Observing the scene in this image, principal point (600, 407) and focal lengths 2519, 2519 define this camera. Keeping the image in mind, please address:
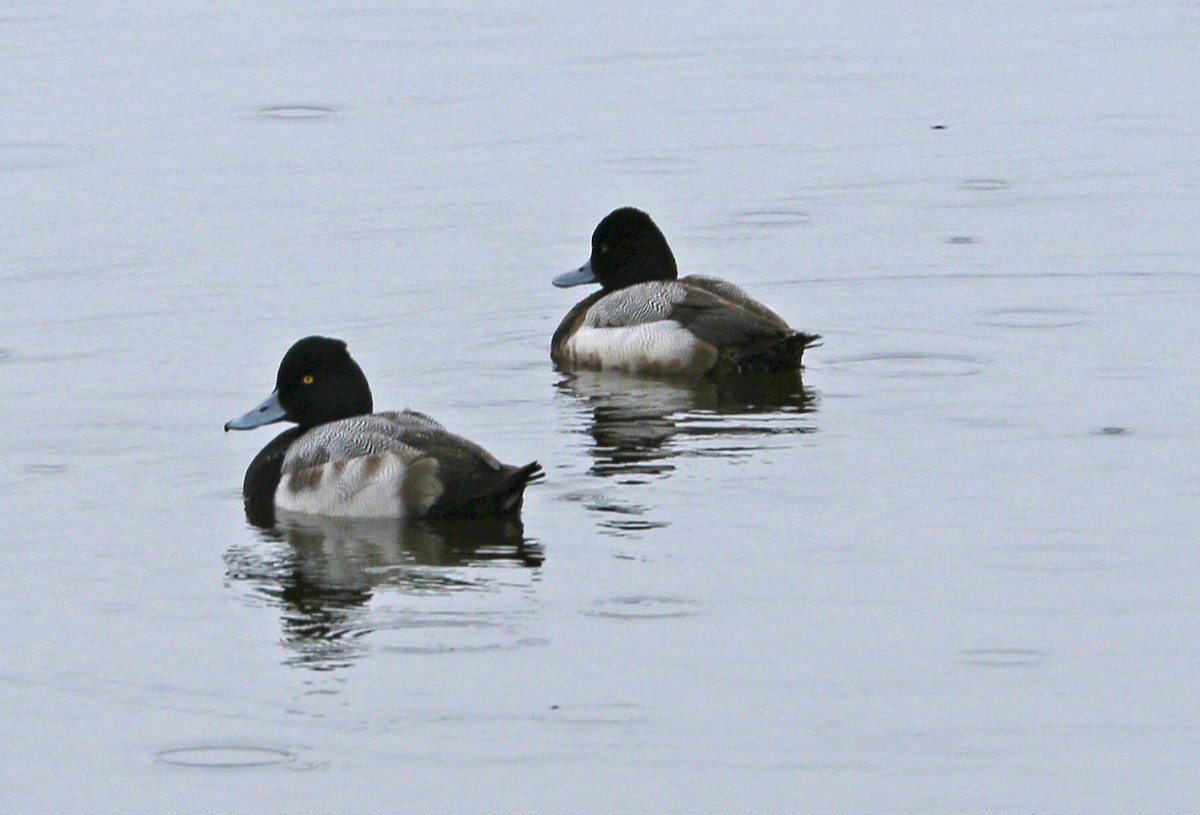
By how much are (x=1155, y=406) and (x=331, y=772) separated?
6053mm

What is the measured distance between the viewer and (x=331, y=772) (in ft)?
24.7

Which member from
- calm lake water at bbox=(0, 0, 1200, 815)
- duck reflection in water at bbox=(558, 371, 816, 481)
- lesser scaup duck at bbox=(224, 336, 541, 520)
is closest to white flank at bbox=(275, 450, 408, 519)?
lesser scaup duck at bbox=(224, 336, 541, 520)

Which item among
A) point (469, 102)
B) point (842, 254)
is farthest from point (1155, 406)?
point (469, 102)

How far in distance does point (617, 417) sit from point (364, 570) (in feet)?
10.5

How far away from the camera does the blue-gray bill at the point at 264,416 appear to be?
11516mm

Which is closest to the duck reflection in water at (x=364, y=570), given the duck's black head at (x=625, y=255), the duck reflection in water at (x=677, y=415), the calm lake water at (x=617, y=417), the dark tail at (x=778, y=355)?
the calm lake water at (x=617, y=417)

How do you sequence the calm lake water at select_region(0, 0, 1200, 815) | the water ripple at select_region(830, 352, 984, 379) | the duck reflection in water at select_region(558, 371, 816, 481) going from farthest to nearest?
the water ripple at select_region(830, 352, 984, 379) < the duck reflection in water at select_region(558, 371, 816, 481) < the calm lake water at select_region(0, 0, 1200, 815)

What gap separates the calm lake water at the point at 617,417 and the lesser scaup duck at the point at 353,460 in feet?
0.58

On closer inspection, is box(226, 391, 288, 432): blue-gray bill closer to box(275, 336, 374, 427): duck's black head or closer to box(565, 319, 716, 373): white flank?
box(275, 336, 374, 427): duck's black head

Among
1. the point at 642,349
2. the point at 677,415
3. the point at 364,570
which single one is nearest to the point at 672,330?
the point at 642,349

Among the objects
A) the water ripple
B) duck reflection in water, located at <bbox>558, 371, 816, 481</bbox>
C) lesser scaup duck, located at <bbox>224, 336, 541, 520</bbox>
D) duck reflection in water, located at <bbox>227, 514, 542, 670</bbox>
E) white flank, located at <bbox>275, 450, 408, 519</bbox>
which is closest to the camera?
duck reflection in water, located at <bbox>227, 514, 542, 670</bbox>

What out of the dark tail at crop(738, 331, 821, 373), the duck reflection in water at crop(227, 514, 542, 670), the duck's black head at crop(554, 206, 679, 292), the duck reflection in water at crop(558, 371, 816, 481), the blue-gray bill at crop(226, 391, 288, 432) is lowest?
the duck reflection in water at crop(558, 371, 816, 481)

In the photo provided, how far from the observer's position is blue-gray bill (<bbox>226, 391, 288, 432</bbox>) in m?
11.5

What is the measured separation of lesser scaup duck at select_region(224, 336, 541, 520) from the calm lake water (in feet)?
0.58
